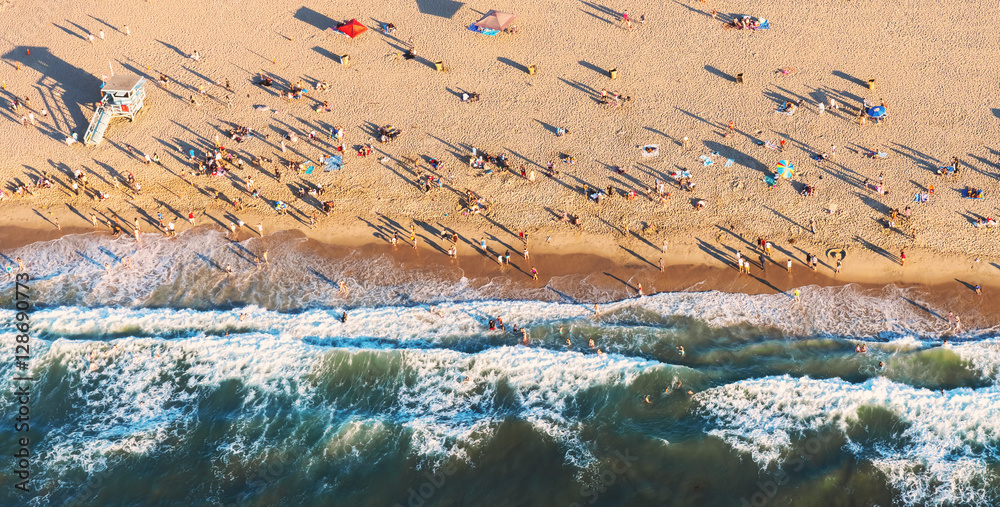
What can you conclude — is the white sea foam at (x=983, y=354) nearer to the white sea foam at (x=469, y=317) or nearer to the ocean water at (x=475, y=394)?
the ocean water at (x=475, y=394)

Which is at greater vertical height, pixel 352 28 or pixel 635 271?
pixel 352 28

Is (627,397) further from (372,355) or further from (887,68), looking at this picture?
(887,68)

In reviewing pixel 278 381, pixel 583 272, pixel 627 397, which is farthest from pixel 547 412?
pixel 278 381

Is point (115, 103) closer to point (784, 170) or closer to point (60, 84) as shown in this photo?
point (60, 84)

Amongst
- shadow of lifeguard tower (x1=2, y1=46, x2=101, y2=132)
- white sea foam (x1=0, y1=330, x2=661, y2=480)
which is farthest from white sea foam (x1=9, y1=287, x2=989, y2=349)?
shadow of lifeguard tower (x1=2, y1=46, x2=101, y2=132)

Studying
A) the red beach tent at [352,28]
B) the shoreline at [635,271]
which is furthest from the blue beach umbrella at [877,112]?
the red beach tent at [352,28]

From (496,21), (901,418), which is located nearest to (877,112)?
(901,418)
